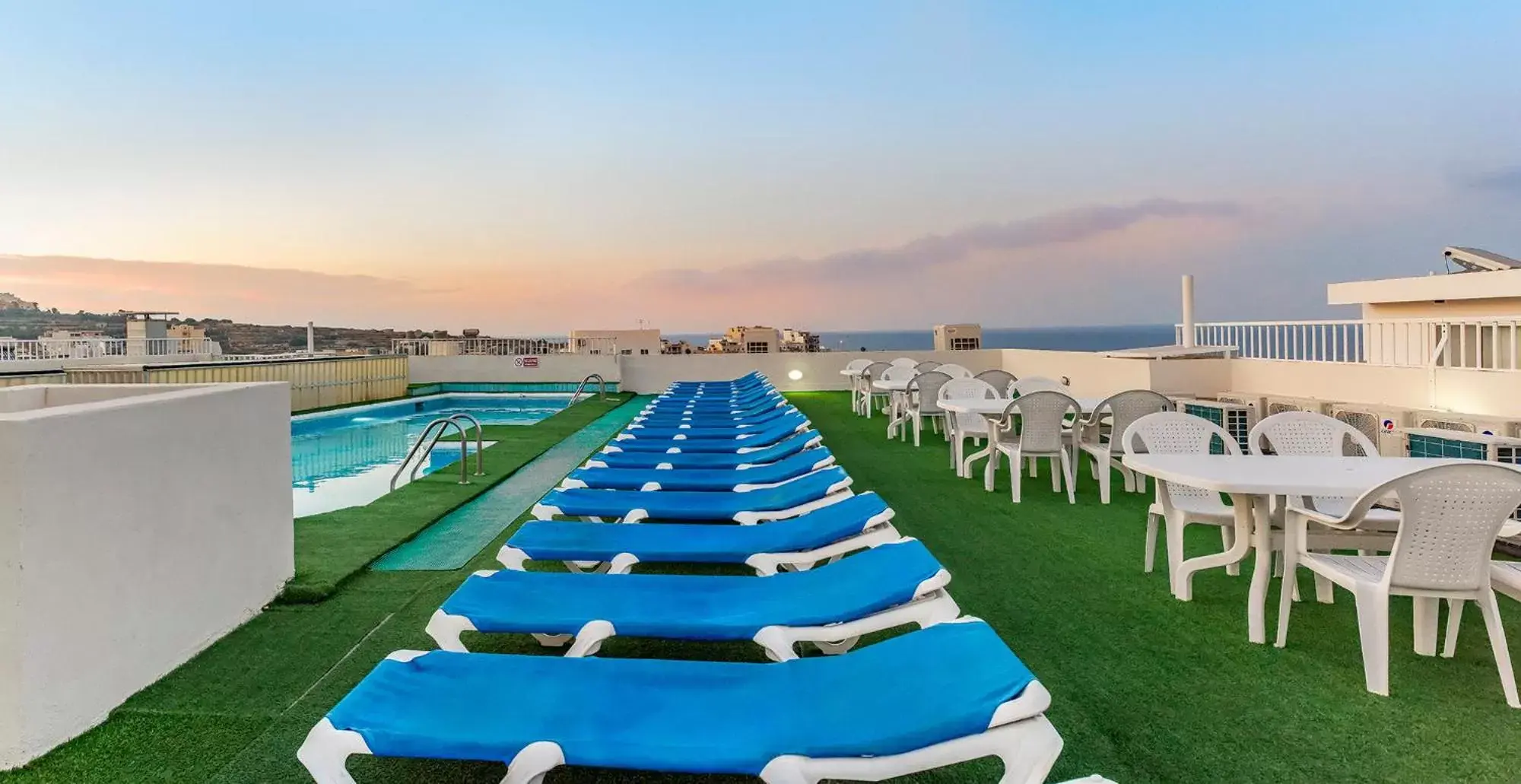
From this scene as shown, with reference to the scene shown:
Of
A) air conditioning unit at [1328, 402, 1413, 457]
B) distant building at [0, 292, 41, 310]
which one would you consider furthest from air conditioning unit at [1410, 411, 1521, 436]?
distant building at [0, 292, 41, 310]

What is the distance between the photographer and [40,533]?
1.79 meters

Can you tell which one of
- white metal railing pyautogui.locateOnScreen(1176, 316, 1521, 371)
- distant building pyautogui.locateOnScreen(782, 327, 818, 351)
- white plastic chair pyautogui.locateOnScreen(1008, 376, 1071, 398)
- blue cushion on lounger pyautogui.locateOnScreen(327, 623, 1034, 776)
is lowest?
blue cushion on lounger pyautogui.locateOnScreen(327, 623, 1034, 776)

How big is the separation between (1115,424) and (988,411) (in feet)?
2.72

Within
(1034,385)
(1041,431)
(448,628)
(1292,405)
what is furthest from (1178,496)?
(1292,405)

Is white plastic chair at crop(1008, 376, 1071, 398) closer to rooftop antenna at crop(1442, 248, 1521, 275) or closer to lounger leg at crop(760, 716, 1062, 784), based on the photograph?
lounger leg at crop(760, 716, 1062, 784)

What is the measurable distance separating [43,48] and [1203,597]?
15580 millimetres

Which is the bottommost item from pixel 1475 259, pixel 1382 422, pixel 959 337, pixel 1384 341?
pixel 1382 422

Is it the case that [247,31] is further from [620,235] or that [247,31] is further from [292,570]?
[292,570]

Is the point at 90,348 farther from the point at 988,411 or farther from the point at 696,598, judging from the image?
the point at 696,598

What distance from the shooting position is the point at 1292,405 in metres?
6.58

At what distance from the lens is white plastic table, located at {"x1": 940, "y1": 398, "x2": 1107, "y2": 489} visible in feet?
16.9

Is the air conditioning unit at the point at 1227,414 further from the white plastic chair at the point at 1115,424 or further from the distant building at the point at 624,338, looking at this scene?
the distant building at the point at 624,338

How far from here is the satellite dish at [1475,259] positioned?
12820mm

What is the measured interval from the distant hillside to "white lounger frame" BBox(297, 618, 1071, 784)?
1791cm
